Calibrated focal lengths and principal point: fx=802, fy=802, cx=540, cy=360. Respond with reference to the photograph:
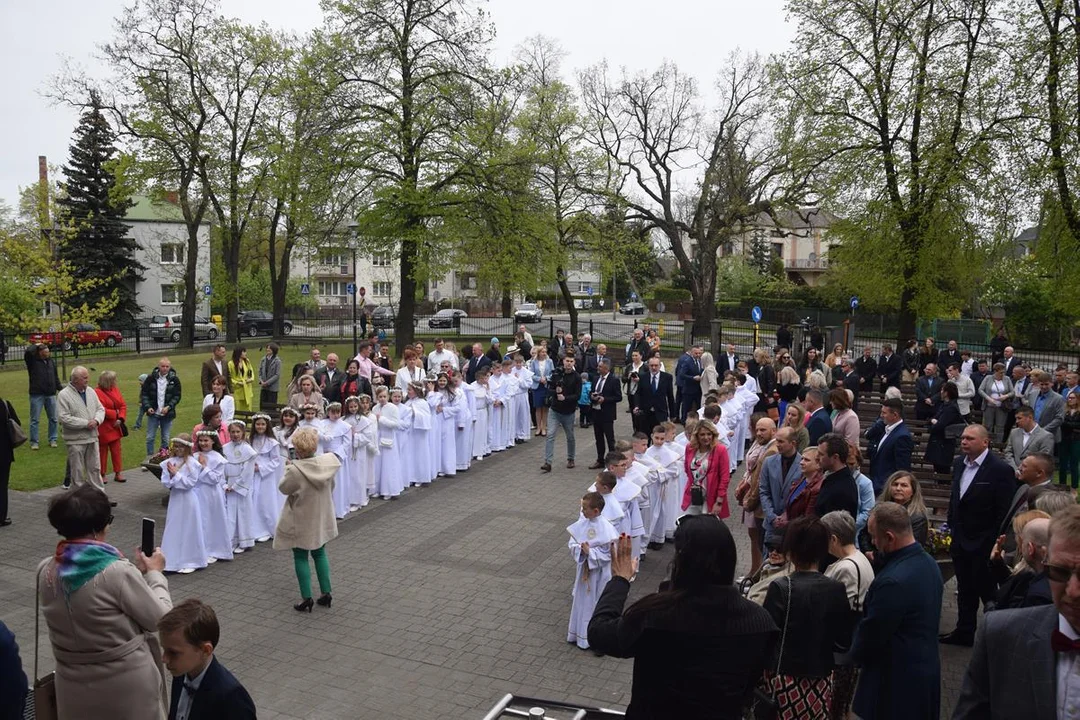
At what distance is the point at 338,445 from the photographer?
1174 cm

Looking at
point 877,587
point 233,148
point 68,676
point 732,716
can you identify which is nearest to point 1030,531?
point 877,587

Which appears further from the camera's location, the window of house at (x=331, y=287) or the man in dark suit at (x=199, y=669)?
the window of house at (x=331, y=287)

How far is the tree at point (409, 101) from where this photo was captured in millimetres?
27438

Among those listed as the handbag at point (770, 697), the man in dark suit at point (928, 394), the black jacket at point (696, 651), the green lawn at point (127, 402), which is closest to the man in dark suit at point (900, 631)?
the handbag at point (770, 697)

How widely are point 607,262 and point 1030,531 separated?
117ft

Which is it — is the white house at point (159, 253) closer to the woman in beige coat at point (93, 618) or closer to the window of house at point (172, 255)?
the window of house at point (172, 255)

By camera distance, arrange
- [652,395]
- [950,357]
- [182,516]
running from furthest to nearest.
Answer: [950,357]
[652,395]
[182,516]

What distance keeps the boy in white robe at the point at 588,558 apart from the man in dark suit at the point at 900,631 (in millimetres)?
3158

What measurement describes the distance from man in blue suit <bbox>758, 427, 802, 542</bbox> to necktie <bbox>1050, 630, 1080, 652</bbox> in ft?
15.5

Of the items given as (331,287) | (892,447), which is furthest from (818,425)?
(331,287)

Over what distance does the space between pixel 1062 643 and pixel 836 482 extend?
4.09 m

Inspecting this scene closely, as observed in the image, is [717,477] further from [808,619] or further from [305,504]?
[808,619]

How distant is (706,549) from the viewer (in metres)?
3.24

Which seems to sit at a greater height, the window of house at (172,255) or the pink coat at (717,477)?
the window of house at (172,255)
